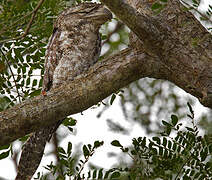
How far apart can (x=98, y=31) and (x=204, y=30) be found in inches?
37.7

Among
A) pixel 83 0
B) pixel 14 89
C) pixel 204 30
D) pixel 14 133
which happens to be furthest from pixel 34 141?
pixel 204 30

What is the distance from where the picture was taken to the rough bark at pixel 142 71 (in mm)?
Answer: 1986

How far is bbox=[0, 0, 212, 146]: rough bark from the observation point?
6.52 feet

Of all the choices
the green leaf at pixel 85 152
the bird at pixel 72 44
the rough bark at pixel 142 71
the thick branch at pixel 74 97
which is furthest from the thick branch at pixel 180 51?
the bird at pixel 72 44

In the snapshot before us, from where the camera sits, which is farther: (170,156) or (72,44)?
(72,44)

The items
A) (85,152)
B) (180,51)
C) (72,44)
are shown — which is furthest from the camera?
(72,44)

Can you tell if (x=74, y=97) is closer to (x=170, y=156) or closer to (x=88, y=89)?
(x=88, y=89)

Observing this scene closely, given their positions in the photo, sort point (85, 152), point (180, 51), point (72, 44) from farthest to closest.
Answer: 1. point (72, 44)
2. point (85, 152)
3. point (180, 51)

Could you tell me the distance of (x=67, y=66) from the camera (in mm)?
2828

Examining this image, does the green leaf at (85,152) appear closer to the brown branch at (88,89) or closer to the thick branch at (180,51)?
the brown branch at (88,89)

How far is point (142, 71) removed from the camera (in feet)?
6.96

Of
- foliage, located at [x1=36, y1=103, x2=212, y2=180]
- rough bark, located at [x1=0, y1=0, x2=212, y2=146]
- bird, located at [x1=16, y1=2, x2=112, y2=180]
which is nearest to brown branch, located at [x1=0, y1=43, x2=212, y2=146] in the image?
rough bark, located at [x1=0, y1=0, x2=212, y2=146]

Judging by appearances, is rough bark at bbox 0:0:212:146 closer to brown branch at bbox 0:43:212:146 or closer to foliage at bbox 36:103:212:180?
brown branch at bbox 0:43:212:146

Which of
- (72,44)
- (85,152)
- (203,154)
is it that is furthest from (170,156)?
(72,44)
